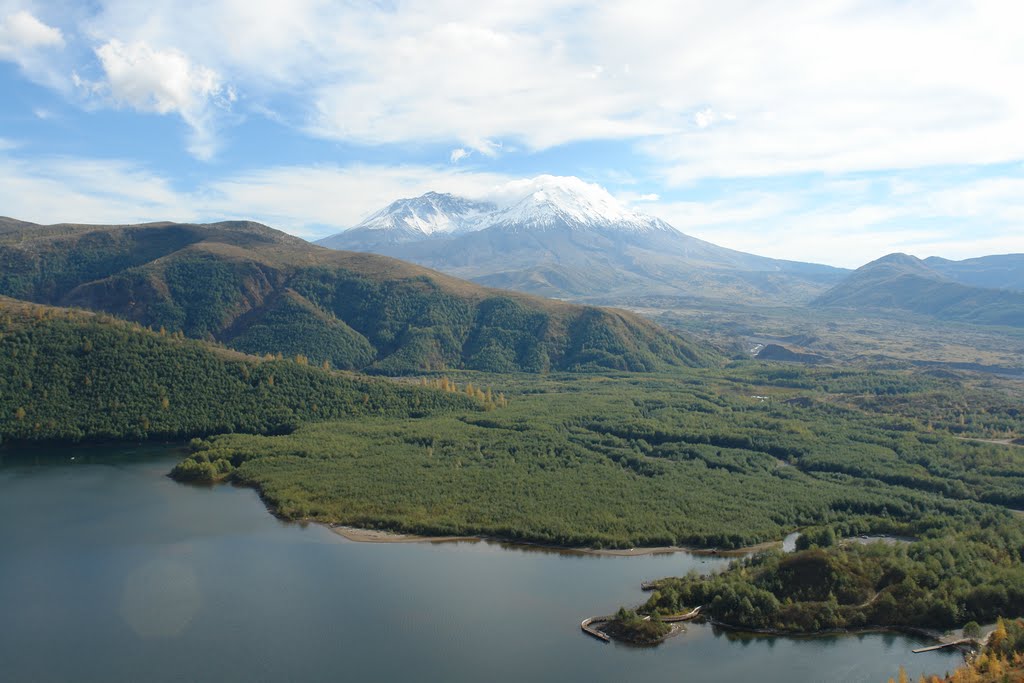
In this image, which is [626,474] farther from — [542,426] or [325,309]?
[325,309]

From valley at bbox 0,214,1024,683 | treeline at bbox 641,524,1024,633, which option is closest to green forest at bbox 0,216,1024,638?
treeline at bbox 641,524,1024,633

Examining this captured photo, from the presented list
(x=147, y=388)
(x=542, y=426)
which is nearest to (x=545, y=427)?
(x=542, y=426)

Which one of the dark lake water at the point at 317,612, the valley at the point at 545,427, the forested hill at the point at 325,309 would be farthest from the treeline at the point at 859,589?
the forested hill at the point at 325,309

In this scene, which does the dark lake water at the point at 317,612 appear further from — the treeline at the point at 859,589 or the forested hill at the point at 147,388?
the forested hill at the point at 147,388

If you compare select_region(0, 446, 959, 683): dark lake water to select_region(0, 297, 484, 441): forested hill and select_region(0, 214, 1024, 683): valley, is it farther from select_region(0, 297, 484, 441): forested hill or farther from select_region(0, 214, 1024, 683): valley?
select_region(0, 297, 484, 441): forested hill

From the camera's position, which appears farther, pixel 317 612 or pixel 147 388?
pixel 147 388

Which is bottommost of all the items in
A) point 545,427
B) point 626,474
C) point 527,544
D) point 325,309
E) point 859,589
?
point 527,544
